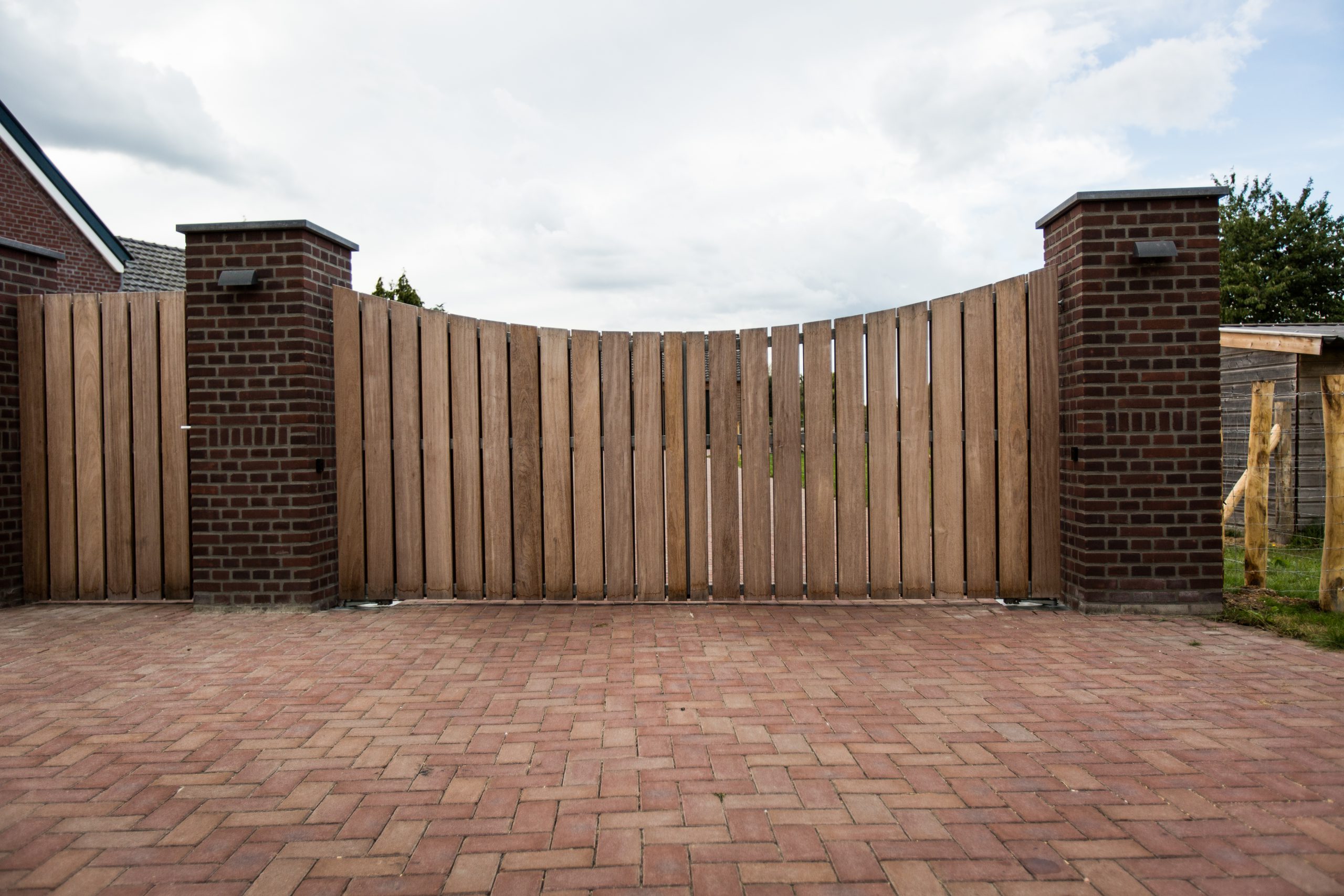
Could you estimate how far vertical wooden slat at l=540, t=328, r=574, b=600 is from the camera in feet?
18.3

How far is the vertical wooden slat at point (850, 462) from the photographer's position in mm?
5449

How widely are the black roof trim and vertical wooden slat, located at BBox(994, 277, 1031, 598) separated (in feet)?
59.6

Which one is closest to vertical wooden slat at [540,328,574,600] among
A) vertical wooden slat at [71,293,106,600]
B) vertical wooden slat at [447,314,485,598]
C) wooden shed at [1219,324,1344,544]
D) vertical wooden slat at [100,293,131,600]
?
vertical wooden slat at [447,314,485,598]

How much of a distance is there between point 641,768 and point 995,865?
1195 millimetres

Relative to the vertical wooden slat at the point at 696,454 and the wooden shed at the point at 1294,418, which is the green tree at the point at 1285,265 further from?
the vertical wooden slat at the point at 696,454

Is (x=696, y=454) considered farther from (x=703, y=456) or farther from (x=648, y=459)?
(x=648, y=459)

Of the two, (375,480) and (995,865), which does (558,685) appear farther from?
(375,480)

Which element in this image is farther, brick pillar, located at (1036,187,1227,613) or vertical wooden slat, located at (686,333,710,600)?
vertical wooden slat, located at (686,333,710,600)

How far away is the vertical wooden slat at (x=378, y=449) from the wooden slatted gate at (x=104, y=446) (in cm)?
136

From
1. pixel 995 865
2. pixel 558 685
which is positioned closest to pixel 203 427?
pixel 558 685

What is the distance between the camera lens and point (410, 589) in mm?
5691

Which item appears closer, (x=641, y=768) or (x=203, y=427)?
(x=641, y=768)

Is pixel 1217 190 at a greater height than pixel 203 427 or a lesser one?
greater

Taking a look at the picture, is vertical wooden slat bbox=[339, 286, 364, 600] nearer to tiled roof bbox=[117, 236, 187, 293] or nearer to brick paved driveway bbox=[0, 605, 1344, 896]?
brick paved driveway bbox=[0, 605, 1344, 896]
